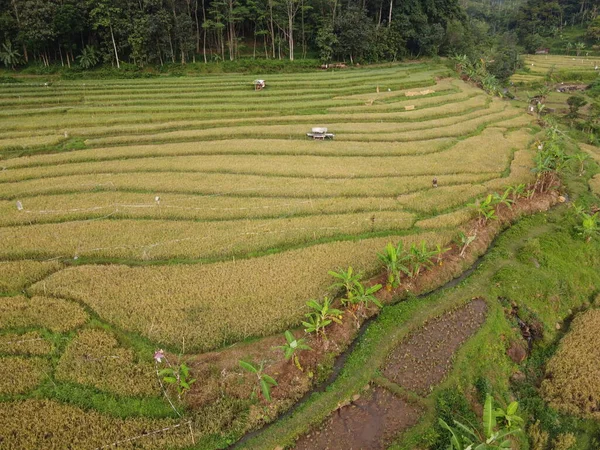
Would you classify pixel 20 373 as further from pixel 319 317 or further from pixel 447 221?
pixel 447 221

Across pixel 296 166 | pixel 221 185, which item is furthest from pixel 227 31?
pixel 221 185

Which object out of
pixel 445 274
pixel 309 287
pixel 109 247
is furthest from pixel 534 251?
pixel 109 247

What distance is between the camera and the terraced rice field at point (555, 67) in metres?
51.4

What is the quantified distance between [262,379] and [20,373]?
17.6 ft

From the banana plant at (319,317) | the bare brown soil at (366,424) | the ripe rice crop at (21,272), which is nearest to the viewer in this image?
the bare brown soil at (366,424)

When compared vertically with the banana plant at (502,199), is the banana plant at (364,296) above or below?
below

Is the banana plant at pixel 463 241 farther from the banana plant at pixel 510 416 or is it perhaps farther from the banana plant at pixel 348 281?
the banana plant at pixel 510 416

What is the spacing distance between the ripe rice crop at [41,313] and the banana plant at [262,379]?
4.69m

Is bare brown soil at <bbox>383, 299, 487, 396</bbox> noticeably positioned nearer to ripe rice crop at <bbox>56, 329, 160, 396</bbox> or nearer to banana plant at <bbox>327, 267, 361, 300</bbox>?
banana plant at <bbox>327, 267, 361, 300</bbox>

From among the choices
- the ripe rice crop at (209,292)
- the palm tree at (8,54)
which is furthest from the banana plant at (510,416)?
the palm tree at (8,54)

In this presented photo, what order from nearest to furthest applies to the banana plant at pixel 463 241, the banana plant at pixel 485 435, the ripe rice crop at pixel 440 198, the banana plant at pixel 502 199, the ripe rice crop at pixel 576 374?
the banana plant at pixel 485 435 < the ripe rice crop at pixel 576 374 < the banana plant at pixel 463 241 < the banana plant at pixel 502 199 < the ripe rice crop at pixel 440 198

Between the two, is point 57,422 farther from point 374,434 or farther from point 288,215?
point 288,215

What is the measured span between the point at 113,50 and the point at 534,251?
36100mm

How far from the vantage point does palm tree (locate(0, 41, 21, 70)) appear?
31641 mm
